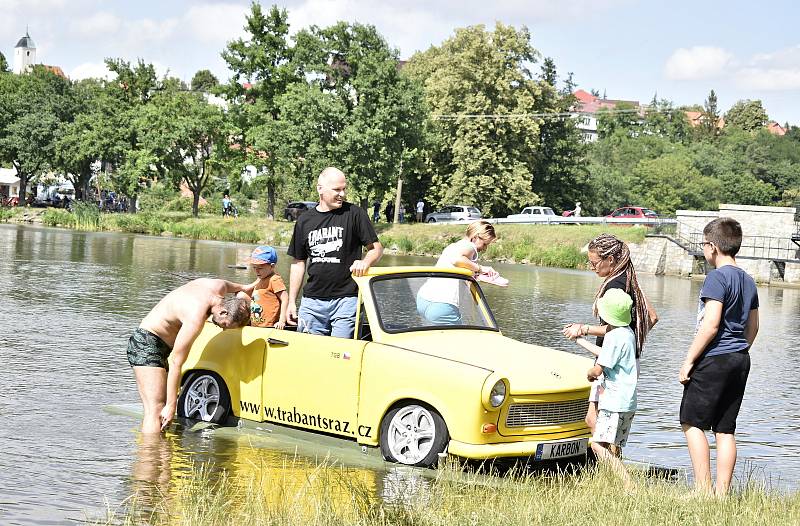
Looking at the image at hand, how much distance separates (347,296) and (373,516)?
3448 millimetres

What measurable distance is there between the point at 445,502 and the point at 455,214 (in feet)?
217

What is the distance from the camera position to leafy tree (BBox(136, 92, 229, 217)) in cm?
7588

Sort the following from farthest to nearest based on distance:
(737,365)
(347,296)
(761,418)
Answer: (761,418) < (347,296) < (737,365)

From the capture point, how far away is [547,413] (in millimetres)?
8930

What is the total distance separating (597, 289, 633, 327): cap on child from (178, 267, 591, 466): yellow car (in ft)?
2.52

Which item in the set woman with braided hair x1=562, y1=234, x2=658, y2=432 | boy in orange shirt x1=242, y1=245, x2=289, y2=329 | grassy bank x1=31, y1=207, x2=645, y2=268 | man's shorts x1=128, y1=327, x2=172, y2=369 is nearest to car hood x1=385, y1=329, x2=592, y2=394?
woman with braided hair x1=562, y1=234, x2=658, y2=432

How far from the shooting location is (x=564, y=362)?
31.3 feet

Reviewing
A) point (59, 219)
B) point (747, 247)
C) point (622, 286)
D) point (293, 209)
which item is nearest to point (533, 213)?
point (293, 209)

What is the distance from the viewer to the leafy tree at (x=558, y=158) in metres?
81.5

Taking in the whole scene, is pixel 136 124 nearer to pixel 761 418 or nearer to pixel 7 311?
pixel 7 311

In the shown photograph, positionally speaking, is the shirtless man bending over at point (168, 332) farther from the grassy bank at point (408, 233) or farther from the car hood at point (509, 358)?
the grassy bank at point (408, 233)

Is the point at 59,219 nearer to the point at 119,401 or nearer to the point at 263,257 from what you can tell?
the point at 119,401

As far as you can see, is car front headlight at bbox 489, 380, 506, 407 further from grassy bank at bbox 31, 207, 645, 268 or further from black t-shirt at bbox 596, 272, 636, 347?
grassy bank at bbox 31, 207, 645, 268

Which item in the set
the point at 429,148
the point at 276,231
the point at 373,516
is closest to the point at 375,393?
the point at 373,516
